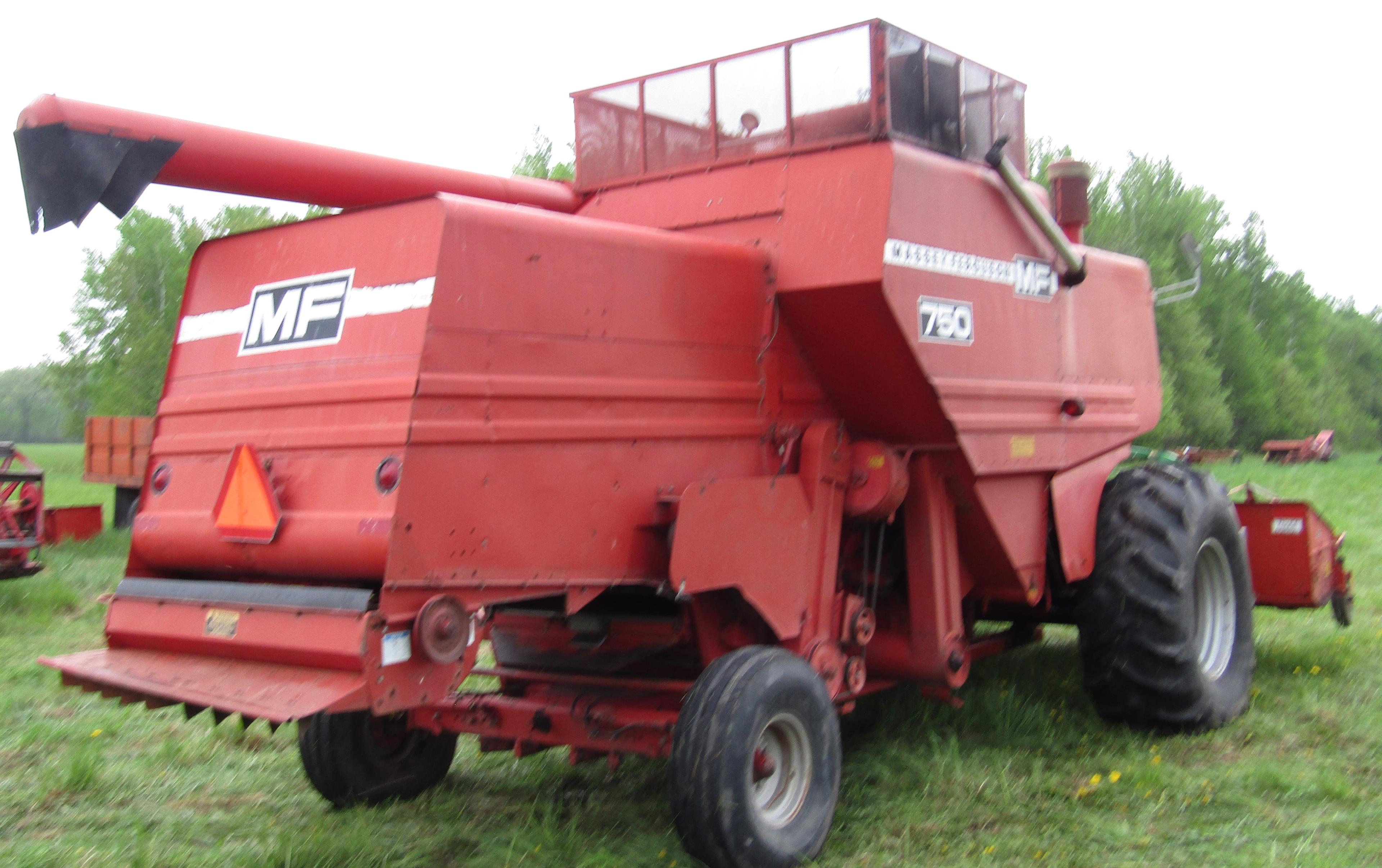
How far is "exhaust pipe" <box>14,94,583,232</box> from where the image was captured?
3848mm

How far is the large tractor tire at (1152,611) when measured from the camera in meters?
5.64

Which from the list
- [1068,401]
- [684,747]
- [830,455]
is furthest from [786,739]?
[1068,401]

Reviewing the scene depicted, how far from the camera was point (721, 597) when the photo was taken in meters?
4.66

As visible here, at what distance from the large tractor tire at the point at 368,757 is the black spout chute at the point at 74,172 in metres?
2.06

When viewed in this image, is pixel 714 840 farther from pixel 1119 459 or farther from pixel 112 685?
pixel 1119 459

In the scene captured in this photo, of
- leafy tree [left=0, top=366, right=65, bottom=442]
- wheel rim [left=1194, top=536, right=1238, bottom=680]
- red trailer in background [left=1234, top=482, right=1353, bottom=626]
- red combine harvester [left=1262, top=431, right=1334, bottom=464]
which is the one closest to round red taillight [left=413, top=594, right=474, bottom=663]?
wheel rim [left=1194, top=536, right=1238, bottom=680]

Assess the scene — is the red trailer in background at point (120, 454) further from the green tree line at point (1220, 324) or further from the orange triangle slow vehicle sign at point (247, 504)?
the green tree line at point (1220, 324)

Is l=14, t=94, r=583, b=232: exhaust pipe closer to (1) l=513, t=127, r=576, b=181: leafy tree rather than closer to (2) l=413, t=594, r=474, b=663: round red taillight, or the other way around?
(2) l=413, t=594, r=474, b=663: round red taillight

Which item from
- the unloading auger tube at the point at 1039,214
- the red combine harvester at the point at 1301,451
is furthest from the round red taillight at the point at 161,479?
the red combine harvester at the point at 1301,451

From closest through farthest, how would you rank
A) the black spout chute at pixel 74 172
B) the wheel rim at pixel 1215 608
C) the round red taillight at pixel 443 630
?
the round red taillight at pixel 443 630 → the black spout chute at pixel 74 172 → the wheel rim at pixel 1215 608

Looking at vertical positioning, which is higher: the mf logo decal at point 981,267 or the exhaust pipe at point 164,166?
the exhaust pipe at point 164,166

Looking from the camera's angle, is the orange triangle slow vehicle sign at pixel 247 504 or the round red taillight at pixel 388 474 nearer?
the round red taillight at pixel 388 474

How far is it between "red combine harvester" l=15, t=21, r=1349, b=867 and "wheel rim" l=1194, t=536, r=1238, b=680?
30 millimetres

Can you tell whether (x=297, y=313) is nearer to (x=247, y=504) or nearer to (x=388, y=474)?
(x=247, y=504)
